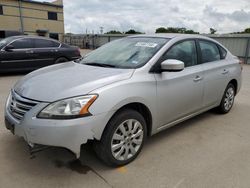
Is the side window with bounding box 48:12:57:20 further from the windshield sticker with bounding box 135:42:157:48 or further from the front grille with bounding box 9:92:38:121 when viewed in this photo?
the front grille with bounding box 9:92:38:121

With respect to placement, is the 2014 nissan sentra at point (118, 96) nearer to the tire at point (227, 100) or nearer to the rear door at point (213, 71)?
the rear door at point (213, 71)

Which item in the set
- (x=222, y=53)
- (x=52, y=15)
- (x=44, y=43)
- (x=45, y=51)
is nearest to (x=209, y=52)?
(x=222, y=53)

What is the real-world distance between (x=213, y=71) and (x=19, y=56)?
6383 millimetres

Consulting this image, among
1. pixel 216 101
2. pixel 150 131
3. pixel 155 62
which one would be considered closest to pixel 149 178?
pixel 150 131

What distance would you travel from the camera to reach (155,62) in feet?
9.20

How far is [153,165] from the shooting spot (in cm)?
264

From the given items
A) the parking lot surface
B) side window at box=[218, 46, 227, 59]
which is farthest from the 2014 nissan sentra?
side window at box=[218, 46, 227, 59]

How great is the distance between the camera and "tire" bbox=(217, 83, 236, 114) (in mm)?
4224

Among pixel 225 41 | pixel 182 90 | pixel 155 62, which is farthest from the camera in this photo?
pixel 225 41

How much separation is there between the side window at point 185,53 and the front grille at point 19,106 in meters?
1.73

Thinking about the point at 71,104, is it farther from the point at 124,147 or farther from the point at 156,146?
the point at 156,146

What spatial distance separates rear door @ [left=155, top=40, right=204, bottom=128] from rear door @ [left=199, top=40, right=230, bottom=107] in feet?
0.61

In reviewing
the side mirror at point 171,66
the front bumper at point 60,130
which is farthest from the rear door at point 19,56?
Answer: the side mirror at point 171,66

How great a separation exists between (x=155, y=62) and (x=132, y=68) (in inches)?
12.2
